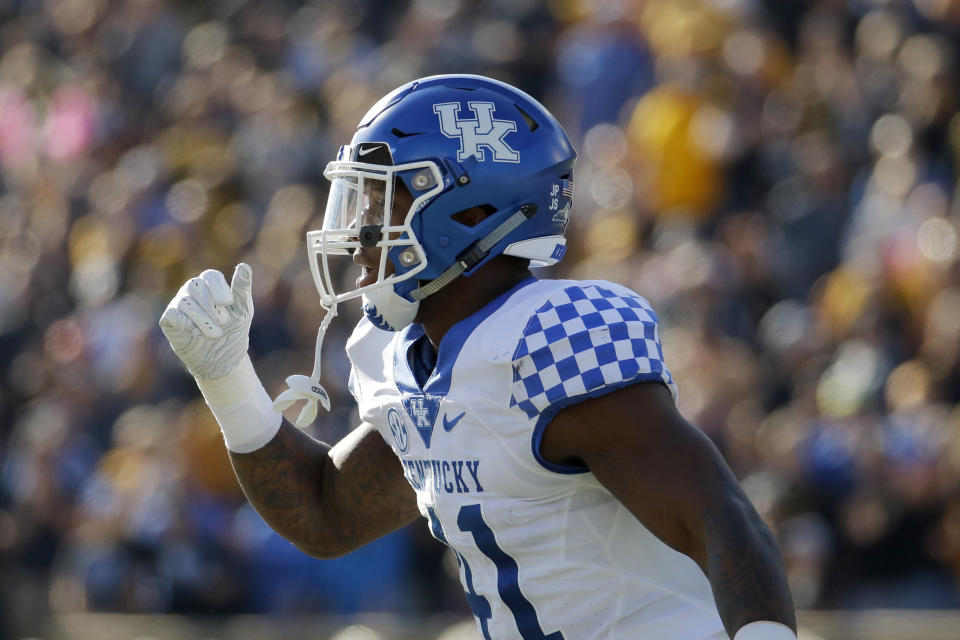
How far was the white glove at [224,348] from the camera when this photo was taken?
307 cm

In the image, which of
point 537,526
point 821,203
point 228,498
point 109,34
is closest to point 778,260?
point 821,203

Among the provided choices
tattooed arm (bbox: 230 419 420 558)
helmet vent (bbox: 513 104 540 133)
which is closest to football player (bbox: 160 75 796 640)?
helmet vent (bbox: 513 104 540 133)

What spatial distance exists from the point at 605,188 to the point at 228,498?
230 cm

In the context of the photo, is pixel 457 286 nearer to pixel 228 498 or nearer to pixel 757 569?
pixel 757 569

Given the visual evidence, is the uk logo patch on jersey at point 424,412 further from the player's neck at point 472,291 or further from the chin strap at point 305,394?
the chin strap at point 305,394

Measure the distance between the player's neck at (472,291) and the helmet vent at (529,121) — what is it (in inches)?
10.2

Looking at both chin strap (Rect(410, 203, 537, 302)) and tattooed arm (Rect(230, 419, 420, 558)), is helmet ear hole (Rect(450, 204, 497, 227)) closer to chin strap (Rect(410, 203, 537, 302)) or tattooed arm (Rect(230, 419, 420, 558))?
chin strap (Rect(410, 203, 537, 302))

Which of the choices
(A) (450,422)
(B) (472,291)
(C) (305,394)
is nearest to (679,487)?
(A) (450,422)

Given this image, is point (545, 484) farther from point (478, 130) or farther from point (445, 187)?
point (478, 130)

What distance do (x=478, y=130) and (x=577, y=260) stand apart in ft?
14.1

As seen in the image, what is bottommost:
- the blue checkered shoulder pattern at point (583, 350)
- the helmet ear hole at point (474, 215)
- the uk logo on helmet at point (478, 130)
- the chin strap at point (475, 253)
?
the blue checkered shoulder pattern at point (583, 350)

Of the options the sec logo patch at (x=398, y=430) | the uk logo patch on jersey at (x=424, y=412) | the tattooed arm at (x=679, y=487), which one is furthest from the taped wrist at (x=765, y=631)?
the sec logo patch at (x=398, y=430)

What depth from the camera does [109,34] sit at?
10.6 metres

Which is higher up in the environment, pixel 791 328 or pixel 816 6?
pixel 816 6
